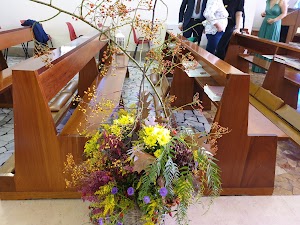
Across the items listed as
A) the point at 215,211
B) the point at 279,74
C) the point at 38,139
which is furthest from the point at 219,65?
the point at 279,74

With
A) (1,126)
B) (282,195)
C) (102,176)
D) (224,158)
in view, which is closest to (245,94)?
(224,158)

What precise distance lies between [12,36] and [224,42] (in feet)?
9.45

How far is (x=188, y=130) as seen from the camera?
1.32 meters

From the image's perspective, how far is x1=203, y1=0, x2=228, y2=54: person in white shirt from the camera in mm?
3236

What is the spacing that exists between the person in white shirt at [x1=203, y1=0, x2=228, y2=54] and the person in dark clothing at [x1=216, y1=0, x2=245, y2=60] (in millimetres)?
422

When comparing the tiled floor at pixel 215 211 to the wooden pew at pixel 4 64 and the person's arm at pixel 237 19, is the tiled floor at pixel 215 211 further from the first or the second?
the person's arm at pixel 237 19

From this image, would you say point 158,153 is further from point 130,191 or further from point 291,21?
point 291,21

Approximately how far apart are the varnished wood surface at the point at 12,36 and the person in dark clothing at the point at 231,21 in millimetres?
2589

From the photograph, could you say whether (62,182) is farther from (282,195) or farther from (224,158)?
(282,195)

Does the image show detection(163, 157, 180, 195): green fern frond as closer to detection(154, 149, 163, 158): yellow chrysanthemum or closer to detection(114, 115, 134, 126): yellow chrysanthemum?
detection(154, 149, 163, 158): yellow chrysanthemum

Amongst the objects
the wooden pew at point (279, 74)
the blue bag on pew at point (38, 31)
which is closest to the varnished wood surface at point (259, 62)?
the wooden pew at point (279, 74)

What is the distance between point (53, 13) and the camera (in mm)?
6137

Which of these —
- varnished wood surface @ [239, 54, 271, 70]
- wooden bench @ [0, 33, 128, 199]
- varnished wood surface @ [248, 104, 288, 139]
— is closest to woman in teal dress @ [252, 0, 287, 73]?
varnished wood surface @ [239, 54, 271, 70]

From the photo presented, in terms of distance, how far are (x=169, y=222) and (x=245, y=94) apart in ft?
2.83
